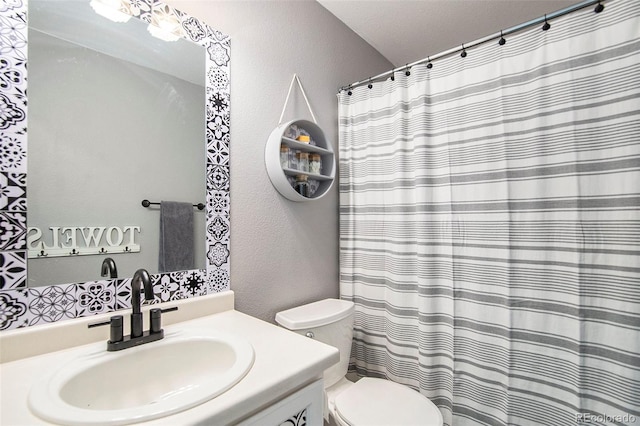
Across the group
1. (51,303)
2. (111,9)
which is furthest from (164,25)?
(51,303)

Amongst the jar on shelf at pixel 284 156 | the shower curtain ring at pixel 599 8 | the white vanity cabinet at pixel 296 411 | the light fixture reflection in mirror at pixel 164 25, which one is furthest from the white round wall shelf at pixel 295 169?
the shower curtain ring at pixel 599 8

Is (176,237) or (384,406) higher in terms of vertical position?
(176,237)

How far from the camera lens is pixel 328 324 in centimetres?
137

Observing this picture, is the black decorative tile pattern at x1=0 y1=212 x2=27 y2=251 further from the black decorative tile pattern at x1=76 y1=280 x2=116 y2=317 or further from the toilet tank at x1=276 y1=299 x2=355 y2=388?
the toilet tank at x1=276 y1=299 x2=355 y2=388

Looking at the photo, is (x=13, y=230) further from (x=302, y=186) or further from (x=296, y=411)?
(x=302, y=186)

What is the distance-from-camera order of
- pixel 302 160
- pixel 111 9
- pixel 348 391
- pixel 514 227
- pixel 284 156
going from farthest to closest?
pixel 302 160 < pixel 284 156 < pixel 348 391 < pixel 514 227 < pixel 111 9

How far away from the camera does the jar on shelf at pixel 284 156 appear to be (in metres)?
1.42

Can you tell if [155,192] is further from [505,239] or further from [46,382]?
[505,239]

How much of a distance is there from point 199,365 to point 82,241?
53 cm

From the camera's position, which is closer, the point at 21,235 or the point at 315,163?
the point at 21,235

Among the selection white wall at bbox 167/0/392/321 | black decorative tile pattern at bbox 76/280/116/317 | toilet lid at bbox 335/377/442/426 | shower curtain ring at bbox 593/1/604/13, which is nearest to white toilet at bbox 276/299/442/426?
toilet lid at bbox 335/377/442/426

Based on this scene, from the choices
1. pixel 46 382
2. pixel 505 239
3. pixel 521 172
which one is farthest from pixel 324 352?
pixel 521 172

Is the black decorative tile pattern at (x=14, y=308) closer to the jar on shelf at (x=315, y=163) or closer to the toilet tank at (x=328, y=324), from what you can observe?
the toilet tank at (x=328, y=324)

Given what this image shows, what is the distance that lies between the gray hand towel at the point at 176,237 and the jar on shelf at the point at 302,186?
0.54 meters
